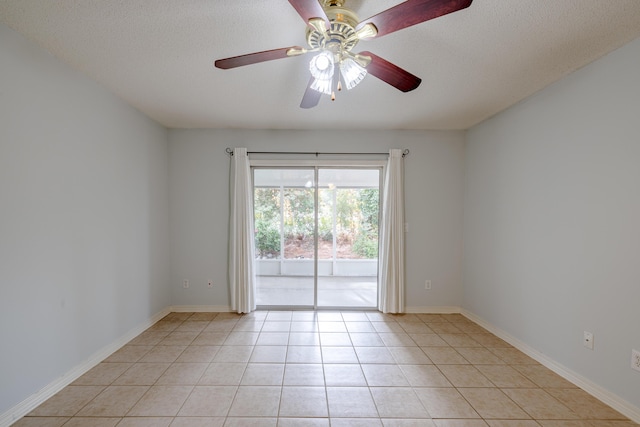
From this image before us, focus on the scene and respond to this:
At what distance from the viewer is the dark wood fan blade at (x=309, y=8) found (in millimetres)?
1110

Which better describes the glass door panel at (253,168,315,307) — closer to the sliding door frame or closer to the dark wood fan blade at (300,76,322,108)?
the sliding door frame

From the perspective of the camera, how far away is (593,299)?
1.99 meters

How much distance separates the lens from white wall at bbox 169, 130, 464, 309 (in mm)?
3549

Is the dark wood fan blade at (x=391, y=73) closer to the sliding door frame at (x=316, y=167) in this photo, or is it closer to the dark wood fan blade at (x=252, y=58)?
the dark wood fan blade at (x=252, y=58)

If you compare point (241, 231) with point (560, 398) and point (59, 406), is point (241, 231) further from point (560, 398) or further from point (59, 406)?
point (560, 398)

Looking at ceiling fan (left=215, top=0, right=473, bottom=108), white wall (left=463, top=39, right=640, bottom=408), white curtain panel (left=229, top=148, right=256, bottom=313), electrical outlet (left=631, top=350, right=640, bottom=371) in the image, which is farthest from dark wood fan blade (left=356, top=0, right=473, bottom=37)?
white curtain panel (left=229, top=148, right=256, bottom=313)

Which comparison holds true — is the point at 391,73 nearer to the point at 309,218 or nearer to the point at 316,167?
the point at 316,167

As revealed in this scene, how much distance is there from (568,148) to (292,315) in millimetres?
3259

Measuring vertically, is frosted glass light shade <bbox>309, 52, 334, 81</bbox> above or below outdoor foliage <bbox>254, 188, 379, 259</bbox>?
above

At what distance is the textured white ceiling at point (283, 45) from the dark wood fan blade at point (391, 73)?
28 centimetres

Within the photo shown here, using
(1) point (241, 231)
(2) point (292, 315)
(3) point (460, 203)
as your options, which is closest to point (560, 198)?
(3) point (460, 203)

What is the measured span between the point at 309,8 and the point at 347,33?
24cm

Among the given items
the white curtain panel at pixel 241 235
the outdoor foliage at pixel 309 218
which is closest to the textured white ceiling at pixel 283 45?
the white curtain panel at pixel 241 235

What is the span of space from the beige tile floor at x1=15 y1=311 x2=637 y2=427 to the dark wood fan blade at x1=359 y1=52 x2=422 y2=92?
7.05ft
